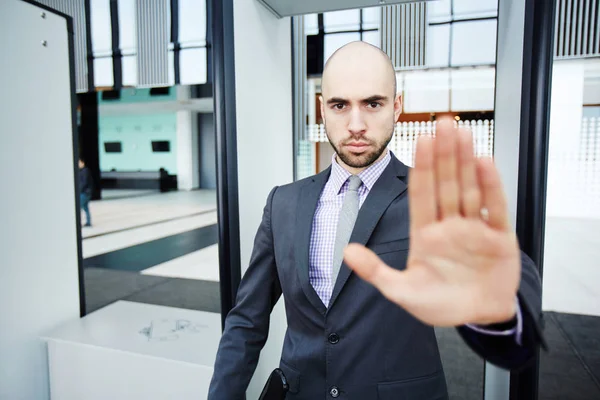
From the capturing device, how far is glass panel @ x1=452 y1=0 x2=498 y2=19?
23.1 feet

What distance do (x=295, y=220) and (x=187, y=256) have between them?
19.9ft

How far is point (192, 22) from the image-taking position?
9609mm

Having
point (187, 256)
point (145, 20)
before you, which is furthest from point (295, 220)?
point (145, 20)

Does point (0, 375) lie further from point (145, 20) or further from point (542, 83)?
point (145, 20)

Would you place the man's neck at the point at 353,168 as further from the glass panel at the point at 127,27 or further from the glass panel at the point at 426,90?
the glass panel at the point at 127,27

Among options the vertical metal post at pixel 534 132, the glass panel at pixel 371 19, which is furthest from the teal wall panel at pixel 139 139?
the vertical metal post at pixel 534 132

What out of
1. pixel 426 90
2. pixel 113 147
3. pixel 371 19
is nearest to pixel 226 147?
pixel 371 19

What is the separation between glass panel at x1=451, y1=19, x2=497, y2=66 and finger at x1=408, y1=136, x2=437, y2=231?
7819mm

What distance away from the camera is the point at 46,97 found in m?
2.48

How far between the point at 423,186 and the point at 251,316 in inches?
35.8

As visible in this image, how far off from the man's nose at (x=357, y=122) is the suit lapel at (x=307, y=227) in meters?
0.24

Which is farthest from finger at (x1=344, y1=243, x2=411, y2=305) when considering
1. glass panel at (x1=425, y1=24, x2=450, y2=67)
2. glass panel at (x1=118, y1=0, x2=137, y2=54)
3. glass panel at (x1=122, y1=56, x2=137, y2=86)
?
glass panel at (x1=122, y1=56, x2=137, y2=86)

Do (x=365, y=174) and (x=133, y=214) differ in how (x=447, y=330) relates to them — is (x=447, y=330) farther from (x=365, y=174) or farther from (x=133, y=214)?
(x=133, y=214)

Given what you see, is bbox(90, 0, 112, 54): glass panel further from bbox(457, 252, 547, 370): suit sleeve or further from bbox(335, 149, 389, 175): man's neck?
bbox(457, 252, 547, 370): suit sleeve
